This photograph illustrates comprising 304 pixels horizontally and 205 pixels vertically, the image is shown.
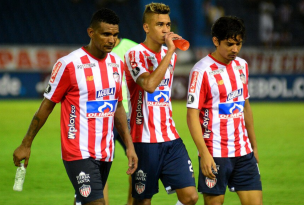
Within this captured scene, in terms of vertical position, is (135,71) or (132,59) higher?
(132,59)

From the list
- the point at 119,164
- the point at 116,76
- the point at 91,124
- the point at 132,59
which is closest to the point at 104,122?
the point at 91,124

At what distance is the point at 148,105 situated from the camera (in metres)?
4.73

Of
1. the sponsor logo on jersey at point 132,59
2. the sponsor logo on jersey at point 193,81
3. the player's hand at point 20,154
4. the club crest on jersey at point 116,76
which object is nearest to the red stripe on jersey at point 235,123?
the sponsor logo on jersey at point 193,81

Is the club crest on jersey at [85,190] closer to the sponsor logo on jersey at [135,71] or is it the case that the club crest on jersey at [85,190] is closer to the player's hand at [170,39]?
the sponsor logo on jersey at [135,71]

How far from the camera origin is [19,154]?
4027mm

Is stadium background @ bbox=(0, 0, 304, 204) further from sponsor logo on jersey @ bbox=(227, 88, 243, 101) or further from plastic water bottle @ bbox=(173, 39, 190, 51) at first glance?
plastic water bottle @ bbox=(173, 39, 190, 51)

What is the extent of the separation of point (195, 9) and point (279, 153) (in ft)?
47.3

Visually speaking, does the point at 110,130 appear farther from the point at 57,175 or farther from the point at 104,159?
the point at 57,175

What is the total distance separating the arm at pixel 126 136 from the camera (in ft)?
14.6

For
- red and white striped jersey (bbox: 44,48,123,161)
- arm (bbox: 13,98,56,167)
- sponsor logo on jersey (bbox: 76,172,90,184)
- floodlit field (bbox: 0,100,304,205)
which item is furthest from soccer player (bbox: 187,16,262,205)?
floodlit field (bbox: 0,100,304,205)

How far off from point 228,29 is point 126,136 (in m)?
1.25

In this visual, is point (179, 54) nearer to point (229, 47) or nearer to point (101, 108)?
point (229, 47)

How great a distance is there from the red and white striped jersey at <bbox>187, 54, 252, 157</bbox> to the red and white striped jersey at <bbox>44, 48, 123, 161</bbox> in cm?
76

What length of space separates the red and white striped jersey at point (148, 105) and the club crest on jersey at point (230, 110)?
0.55 m
